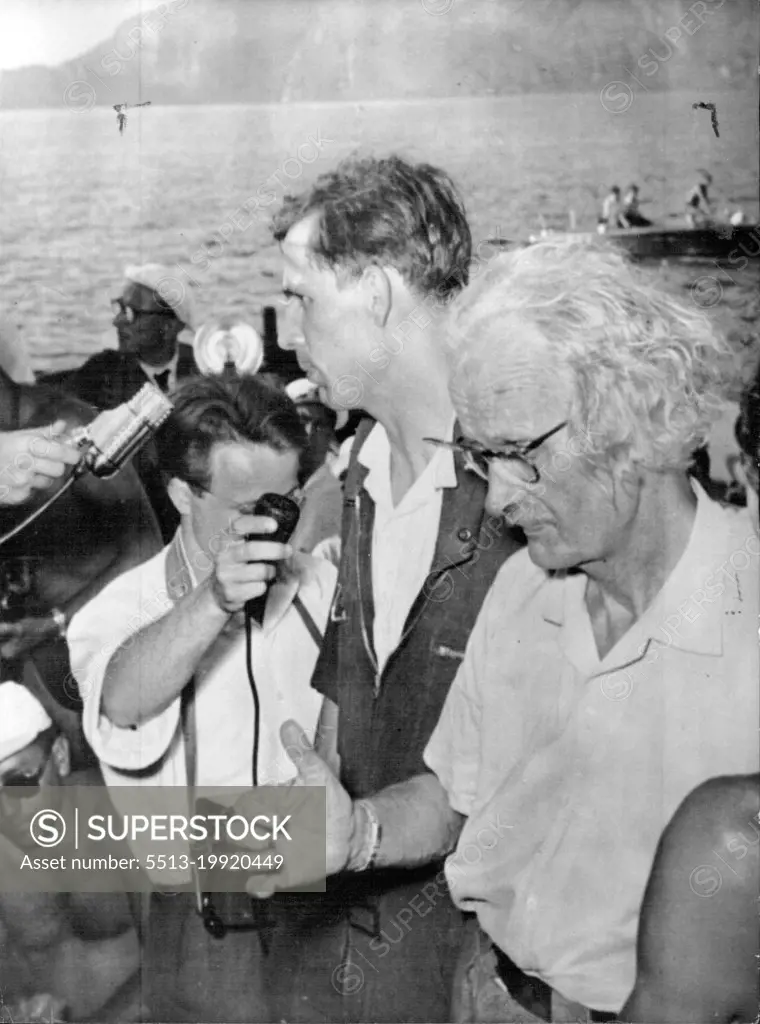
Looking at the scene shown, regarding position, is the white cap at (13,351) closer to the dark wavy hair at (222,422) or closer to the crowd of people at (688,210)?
the dark wavy hair at (222,422)

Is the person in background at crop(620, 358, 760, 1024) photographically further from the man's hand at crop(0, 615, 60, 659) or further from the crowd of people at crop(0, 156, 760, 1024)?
the man's hand at crop(0, 615, 60, 659)

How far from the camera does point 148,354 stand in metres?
2.66

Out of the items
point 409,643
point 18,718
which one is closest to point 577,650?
point 409,643

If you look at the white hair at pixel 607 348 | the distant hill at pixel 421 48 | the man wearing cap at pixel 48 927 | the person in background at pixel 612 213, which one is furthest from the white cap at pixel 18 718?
the person in background at pixel 612 213

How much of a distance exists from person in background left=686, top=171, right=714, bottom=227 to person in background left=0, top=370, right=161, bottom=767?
5.15ft

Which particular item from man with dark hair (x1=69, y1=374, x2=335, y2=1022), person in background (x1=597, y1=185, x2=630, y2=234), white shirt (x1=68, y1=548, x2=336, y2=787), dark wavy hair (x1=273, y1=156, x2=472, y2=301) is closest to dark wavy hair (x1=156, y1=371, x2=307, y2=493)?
man with dark hair (x1=69, y1=374, x2=335, y2=1022)

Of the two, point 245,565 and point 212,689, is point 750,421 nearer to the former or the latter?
point 245,565

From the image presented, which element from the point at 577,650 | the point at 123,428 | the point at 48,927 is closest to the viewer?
the point at 577,650

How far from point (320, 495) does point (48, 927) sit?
138cm

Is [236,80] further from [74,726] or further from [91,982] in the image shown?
[91,982]

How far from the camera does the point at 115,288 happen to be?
105 inches

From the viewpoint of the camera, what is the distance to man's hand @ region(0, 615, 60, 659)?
107 inches

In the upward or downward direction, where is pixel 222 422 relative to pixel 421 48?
downward

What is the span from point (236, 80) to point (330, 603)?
53.3 inches
